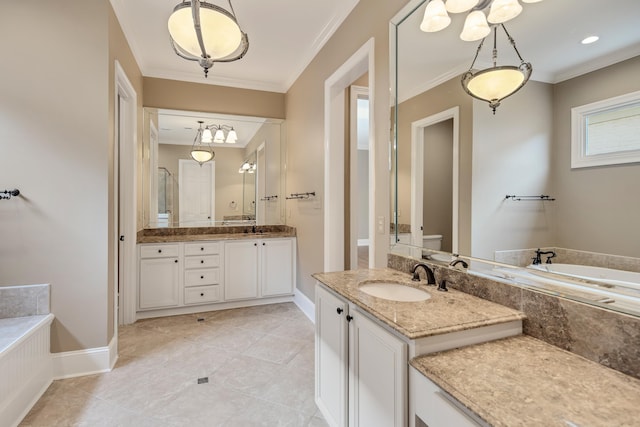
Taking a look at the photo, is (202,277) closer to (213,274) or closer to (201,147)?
(213,274)

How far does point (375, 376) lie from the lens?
1181mm

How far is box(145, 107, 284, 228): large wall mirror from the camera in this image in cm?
366

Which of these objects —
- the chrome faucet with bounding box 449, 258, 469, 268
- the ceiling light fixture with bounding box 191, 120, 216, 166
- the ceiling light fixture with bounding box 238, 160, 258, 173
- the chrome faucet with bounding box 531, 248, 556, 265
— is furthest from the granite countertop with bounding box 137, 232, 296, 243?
the chrome faucet with bounding box 531, 248, 556, 265

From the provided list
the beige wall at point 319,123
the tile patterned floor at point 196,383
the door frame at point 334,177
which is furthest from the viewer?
the door frame at point 334,177

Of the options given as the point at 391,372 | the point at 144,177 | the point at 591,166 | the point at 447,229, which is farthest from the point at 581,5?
the point at 144,177

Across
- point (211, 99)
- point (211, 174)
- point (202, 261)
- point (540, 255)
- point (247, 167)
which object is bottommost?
point (202, 261)

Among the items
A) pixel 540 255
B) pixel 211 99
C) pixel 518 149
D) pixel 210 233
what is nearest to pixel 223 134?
pixel 211 99

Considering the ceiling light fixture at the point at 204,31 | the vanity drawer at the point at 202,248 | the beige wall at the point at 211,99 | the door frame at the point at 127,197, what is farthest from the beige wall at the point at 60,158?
the beige wall at the point at 211,99

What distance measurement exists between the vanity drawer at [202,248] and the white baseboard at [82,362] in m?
1.27

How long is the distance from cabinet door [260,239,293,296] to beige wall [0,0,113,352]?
1.72 m

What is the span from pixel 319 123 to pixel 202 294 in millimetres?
2338

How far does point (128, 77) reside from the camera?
284 centimetres

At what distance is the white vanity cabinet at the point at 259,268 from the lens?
→ 359 cm

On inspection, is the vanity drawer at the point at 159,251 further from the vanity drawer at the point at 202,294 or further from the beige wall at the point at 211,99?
the beige wall at the point at 211,99
